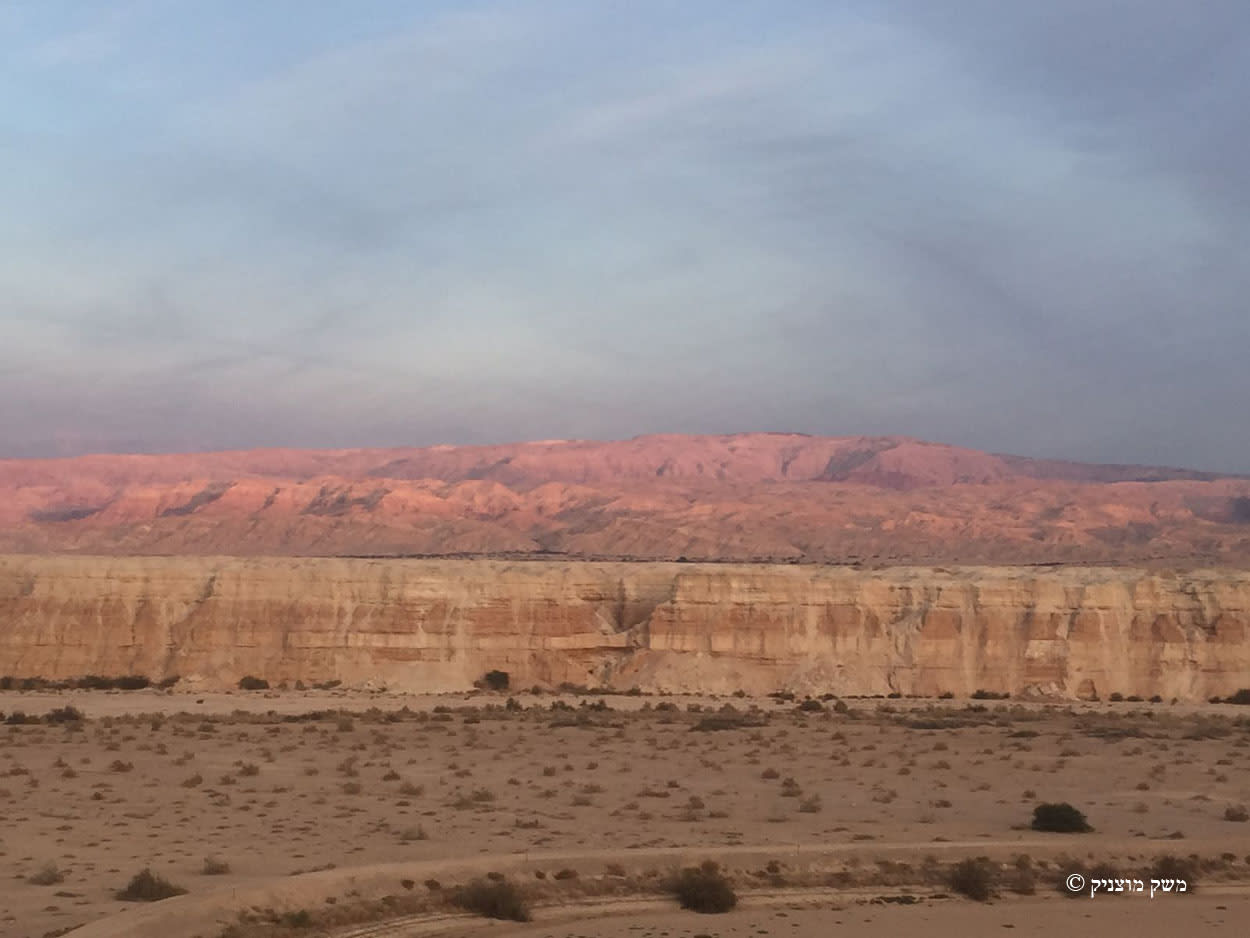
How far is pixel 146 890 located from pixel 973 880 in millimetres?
8934

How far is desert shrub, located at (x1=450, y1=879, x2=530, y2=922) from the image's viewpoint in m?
13.4

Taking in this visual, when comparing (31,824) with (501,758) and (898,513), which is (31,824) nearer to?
(501,758)

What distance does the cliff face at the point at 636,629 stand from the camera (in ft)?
164

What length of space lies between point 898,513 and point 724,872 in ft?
402

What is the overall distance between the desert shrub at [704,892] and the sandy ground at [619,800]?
0.23m

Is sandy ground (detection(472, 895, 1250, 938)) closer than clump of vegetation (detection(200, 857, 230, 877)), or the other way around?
sandy ground (detection(472, 895, 1250, 938))

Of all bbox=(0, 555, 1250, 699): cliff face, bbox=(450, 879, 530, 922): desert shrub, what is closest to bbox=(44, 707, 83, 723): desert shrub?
bbox=(0, 555, 1250, 699): cliff face

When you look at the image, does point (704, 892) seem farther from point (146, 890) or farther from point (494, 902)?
point (146, 890)

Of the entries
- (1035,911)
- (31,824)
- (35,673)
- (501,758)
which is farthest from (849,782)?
(35,673)

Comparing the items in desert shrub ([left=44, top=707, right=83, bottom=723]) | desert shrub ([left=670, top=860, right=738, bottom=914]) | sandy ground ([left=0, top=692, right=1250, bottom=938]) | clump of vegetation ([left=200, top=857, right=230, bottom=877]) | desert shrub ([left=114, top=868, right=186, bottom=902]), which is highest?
desert shrub ([left=114, top=868, right=186, bottom=902])

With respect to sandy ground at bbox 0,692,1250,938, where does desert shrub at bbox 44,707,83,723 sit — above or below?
below

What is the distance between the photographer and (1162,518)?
134500mm

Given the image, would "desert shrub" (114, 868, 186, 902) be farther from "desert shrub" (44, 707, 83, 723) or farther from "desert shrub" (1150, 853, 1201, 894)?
"desert shrub" (44, 707, 83, 723)

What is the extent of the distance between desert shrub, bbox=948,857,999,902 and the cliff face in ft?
111
